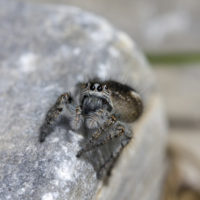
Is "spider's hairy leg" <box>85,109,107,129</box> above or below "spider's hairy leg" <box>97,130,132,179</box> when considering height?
above

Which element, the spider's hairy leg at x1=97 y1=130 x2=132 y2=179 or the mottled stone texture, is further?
the spider's hairy leg at x1=97 y1=130 x2=132 y2=179

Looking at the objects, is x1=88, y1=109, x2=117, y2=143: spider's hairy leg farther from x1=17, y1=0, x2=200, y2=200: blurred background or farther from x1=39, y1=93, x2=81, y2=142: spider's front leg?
x1=17, y1=0, x2=200, y2=200: blurred background

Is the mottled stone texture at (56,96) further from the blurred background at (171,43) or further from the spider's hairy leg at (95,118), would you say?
the blurred background at (171,43)

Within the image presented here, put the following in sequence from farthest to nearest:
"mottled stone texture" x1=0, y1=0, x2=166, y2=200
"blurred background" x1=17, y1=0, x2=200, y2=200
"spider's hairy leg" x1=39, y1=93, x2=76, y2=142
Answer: "blurred background" x1=17, y1=0, x2=200, y2=200, "spider's hairy leg" x1=39, y1=93, x2=76, y2=142, "mottled stone texture" x1=0, y1=0, x2=166, y2=200

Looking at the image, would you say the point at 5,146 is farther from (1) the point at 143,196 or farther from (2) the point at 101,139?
(1) the point at 143,196

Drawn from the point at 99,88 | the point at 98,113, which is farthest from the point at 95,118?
the point at 99,88

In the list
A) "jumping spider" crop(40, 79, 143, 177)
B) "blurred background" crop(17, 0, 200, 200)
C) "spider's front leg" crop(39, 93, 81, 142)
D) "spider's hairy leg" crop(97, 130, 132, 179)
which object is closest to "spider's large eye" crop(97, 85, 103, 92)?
"jumping spider" crop(40, 79, 143, 177)

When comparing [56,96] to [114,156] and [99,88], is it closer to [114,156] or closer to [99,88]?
[99,88]
